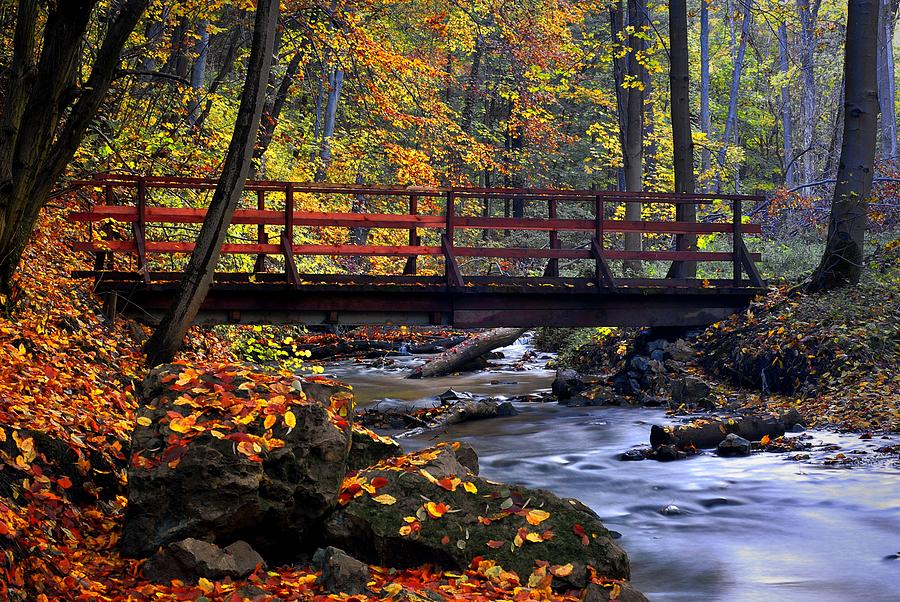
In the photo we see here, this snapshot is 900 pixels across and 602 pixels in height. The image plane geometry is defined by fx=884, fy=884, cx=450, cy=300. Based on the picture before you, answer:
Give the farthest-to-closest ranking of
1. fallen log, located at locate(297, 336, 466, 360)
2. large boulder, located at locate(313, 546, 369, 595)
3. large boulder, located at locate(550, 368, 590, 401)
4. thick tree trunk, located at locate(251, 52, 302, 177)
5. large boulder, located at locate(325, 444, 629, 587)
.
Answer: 1. fallen log, located at locate(297, 336, 466, 360)
2. thick tree trunk, located at locate(251, 52, 302, 177)
3. large boulder, located at locate(550, 368, 590, 401)
4. large boulder, located at locate(325, 444, 629, 587)
5. large boulder, located at locate(313, 546, 369, 595)

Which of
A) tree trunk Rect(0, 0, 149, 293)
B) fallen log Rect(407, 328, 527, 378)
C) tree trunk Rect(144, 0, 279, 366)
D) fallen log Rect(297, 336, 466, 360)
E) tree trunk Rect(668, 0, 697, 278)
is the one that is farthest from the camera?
fallen log Rect(297, 336, 466, 360)

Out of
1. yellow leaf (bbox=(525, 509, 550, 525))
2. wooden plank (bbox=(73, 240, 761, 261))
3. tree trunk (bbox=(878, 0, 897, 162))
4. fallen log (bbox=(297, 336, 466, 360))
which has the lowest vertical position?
fallen log (bbox=(297, 336, 466, 360))

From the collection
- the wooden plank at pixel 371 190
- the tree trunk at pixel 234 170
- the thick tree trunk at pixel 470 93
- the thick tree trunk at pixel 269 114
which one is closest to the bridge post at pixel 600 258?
the wooden plank at pixel 371 190

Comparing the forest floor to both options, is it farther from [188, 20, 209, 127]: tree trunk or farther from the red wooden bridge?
[188, 20, 209, 127]: tree trunk

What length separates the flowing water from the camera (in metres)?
6.39

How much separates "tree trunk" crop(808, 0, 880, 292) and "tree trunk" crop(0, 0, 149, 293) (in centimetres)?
1075

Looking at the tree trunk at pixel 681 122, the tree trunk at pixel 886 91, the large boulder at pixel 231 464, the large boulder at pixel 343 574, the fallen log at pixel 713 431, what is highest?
the tree trunk at pixel 886 91

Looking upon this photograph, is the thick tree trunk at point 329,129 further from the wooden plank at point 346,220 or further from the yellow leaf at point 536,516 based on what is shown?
the yellow leaf at point 536,516

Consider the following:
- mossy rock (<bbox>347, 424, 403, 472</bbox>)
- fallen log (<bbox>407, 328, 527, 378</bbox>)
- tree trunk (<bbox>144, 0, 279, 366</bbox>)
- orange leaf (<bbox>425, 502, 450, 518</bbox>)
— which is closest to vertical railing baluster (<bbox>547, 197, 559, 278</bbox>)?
fallen log (<bbox>407, 328, 527, 378</bbox>)

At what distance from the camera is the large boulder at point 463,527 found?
5527 mm

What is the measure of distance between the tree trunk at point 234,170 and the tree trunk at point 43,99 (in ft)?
6.70

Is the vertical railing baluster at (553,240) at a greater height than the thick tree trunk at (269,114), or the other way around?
the thick tree trunk at (269,114)

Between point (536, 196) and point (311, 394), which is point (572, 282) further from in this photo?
point (311, 394)

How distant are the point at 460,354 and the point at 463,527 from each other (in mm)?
13211
